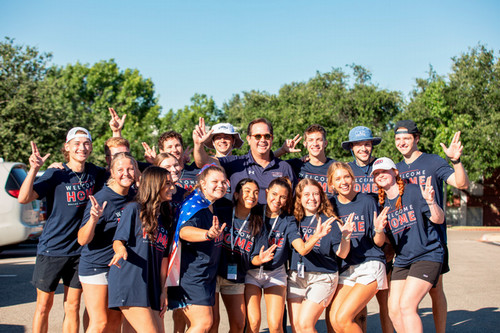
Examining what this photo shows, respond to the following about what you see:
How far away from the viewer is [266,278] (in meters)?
4.84

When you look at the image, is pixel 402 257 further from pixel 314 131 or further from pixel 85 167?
pixel 85 167

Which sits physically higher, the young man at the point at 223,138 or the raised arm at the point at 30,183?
the young man at the point at 223,138

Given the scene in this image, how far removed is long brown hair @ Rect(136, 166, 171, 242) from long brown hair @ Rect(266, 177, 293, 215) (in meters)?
1.22

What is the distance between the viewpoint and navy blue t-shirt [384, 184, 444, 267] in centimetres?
488

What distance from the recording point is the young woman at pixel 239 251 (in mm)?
4785

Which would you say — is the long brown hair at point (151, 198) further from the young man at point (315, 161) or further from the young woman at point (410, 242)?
the young woman at point (410, 242)

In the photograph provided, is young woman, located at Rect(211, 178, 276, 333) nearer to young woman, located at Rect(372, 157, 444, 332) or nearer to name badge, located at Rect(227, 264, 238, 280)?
name badge, located at Rect(227, 264, 238, 280)

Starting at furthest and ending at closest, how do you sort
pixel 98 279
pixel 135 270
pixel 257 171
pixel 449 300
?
pixel 449 300 → pixel 257 171 → pixel 98 279 → pixel 135 270

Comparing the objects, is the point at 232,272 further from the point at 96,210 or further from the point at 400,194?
the point at 400,194

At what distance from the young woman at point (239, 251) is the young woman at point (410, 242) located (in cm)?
137

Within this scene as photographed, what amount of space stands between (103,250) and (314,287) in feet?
7.00

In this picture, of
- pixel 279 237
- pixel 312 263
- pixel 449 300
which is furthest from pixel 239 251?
pixel 449 300

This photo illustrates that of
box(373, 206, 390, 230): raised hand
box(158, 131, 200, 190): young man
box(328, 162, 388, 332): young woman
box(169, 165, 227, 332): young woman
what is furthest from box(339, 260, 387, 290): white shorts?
box(158, 131, 200, 190): young man

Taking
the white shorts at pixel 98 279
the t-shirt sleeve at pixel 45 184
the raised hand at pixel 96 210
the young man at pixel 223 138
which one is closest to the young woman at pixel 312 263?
the young man at pixel 223 138
